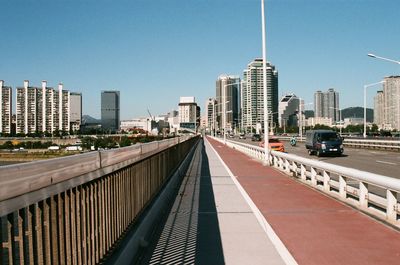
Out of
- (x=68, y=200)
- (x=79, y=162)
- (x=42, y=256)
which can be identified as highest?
(x=79, y=162)

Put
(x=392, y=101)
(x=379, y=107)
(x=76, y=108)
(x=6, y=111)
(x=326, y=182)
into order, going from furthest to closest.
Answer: (x=379, y=107) → (x=392, y=101) → (x=76, y=108) → (x=6, y=111) → (x=326, y=182)

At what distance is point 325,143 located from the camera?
38531mm

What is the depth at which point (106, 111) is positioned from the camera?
238ft

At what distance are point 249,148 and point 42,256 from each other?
38.5 meters

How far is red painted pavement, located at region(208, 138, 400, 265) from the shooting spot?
277 inches

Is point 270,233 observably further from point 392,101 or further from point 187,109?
point 187,109

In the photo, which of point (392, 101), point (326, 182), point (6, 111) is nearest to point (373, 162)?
point (326, 182)

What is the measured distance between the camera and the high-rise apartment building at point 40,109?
44.8 meters

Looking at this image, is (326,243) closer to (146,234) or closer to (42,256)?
(146,234)

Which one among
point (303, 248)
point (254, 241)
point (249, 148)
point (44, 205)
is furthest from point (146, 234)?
point (249, 148)

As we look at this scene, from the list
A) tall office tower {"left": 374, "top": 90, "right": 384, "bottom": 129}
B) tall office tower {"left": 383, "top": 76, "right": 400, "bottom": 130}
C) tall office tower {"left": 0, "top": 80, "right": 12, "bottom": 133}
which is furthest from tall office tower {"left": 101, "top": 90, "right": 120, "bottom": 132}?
tall office tower {"left": 374, "top": 90, "right": 384, "bottom": 129}

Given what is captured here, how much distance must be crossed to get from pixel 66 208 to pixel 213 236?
494 cm

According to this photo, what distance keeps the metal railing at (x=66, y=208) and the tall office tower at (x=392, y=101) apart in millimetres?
119517

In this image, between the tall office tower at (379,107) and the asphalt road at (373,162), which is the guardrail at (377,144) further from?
the tall office tower at (379,107)
